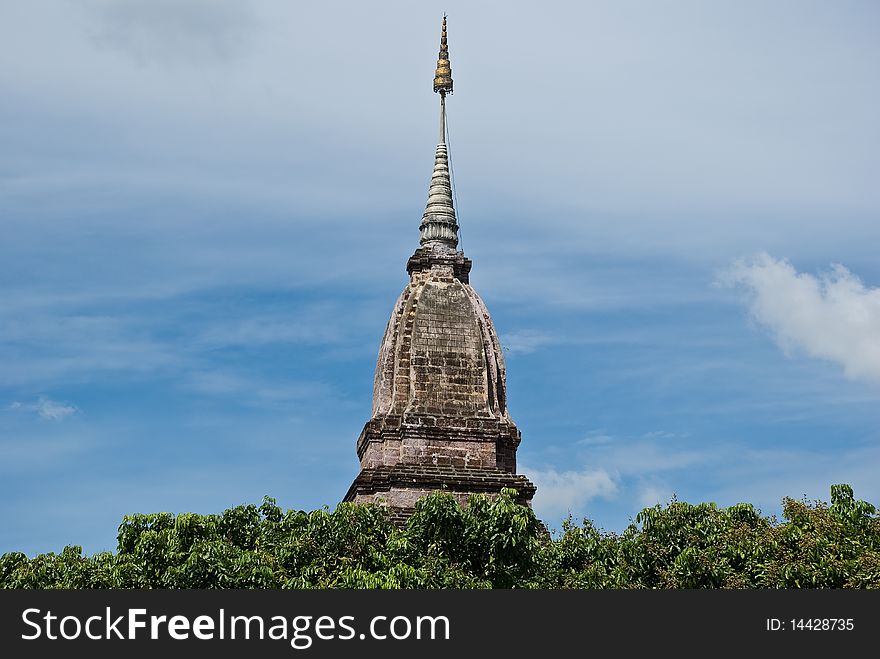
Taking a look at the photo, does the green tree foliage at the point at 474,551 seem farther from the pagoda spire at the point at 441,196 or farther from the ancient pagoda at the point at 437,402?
the pagoda spire at the point at 441,196

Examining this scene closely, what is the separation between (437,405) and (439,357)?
5.30 feet

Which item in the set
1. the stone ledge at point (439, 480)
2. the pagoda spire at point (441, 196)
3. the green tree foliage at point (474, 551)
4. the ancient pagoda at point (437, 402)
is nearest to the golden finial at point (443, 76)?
the pagoda spire at point (441, 196)

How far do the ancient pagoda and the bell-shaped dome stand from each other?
31 mm

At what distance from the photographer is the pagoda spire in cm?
4872

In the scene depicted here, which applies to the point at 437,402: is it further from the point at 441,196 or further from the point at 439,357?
the point at 441,196

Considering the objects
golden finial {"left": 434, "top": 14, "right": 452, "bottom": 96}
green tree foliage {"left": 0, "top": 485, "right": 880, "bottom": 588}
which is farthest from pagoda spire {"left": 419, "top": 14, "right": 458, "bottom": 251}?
green tree foliage {"left": 0, "top": 485, "right": 880, "bottom": 588}

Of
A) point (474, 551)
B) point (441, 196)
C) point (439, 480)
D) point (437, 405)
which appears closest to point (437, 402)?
point (437, 405)

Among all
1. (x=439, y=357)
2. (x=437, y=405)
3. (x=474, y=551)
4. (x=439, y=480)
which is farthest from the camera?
(x=439, y=357)

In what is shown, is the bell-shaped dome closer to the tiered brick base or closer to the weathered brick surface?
the weathered brick surface

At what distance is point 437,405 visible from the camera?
44531 millimetres

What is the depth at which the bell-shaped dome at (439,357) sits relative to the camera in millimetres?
44688

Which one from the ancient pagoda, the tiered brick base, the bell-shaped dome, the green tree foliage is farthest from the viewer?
the bell-shaped dome

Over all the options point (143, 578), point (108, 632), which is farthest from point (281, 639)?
point (143, 578)

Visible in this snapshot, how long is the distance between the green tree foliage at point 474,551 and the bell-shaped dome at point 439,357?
9030 millimetres
